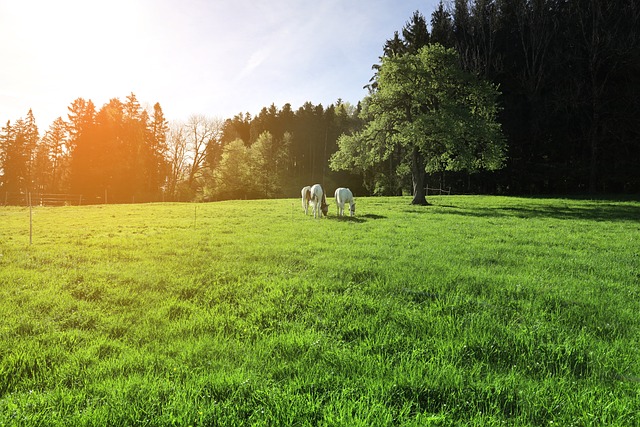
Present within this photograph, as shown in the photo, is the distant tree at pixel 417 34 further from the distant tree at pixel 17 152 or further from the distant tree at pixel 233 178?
the distant tree at pixel 17 152

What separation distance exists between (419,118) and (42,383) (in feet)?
81.9

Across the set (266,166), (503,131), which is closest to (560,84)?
(503,131)

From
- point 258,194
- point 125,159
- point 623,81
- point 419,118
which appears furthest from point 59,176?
point 623,81

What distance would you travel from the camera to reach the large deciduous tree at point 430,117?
2509cm

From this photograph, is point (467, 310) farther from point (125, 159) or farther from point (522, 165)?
point (125, 159)

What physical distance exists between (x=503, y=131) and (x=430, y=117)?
21.7m

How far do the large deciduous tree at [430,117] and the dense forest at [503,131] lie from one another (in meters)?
2.53

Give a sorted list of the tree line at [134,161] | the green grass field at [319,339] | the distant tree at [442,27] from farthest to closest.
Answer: the tree line at [134,161] → the distant tree at [442,27] → the green grass field at [319,339]

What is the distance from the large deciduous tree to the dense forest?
8.31 feet

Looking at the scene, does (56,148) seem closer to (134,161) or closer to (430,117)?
(134,161)

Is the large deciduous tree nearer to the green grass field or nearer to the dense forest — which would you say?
the dense forest

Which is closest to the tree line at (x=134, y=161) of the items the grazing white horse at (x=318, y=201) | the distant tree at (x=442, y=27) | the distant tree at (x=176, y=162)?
the distant tree at (x=176, y=162)

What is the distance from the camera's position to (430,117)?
24469 mm

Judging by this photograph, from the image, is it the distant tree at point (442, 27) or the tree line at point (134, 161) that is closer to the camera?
the distant tree at point (442, 27)
